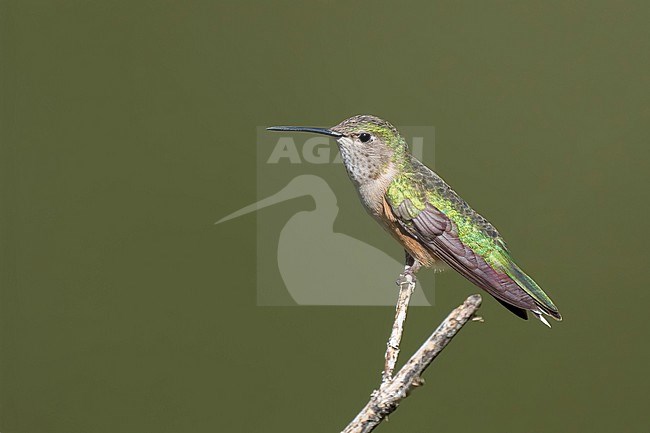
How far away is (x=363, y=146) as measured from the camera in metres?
1.74

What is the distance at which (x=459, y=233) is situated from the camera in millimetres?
1734

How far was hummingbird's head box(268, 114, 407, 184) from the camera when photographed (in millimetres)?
1735

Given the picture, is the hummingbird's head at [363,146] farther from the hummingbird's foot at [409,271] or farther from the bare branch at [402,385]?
the bare branch at [402,385]

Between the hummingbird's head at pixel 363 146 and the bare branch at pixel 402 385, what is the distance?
0.52m

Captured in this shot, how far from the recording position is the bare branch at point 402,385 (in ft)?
4.18

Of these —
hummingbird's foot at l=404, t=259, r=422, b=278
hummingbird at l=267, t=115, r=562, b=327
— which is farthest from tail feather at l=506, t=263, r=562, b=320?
hummingbird's foot at l=404, t=259, r=422, b=278

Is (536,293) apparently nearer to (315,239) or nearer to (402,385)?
(402,385)

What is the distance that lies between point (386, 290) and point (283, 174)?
1.84ft

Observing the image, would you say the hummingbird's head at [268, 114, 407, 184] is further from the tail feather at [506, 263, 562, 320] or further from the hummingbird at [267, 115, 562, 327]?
the tail feather at [506, 263, 562, 320]

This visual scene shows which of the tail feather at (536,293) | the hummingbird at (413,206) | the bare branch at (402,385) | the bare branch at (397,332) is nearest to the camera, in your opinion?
the bare branch at (402,385)

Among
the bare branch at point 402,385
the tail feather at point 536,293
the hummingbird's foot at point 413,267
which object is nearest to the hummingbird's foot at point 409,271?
the hummingbird's foot at point 413,267

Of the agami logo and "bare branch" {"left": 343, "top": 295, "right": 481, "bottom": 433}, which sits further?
the agami logo

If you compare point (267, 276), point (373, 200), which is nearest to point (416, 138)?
point (373, 200)

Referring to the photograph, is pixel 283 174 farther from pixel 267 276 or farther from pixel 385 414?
pixel 385 414
